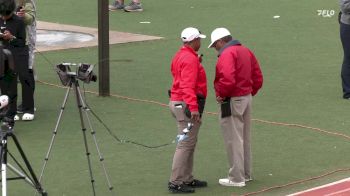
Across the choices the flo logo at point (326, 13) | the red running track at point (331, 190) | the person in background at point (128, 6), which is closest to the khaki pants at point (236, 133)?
the red running track at point (331, 190)

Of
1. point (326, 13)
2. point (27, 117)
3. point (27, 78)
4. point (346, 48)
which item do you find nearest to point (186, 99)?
point (27, 78)

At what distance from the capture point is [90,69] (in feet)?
33.3

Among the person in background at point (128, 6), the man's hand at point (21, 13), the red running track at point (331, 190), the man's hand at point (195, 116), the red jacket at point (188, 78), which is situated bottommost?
the red running track at point (331, 190)

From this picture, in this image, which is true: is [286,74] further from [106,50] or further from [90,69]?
[90,69]

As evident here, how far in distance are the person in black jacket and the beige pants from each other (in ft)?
9.74

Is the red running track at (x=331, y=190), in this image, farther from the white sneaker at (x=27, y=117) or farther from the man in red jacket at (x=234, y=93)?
the white sneaker at (x=27, y=117)

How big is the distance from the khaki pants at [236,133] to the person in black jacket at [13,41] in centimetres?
328

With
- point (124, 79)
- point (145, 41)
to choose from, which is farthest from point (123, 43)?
point (124, 79)

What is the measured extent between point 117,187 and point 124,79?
20.6 feet

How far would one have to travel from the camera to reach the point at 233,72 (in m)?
10.5

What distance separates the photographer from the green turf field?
1128 centimetres

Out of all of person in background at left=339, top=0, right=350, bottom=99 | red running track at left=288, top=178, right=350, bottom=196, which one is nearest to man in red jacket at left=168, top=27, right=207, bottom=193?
red running track at left=288, top=178, right=350, bottom=196

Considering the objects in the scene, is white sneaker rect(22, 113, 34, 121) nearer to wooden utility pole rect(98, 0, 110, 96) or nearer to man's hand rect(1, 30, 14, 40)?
man's hand rect(1, 30, 14, 40)

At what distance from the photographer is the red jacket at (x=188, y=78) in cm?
1023
